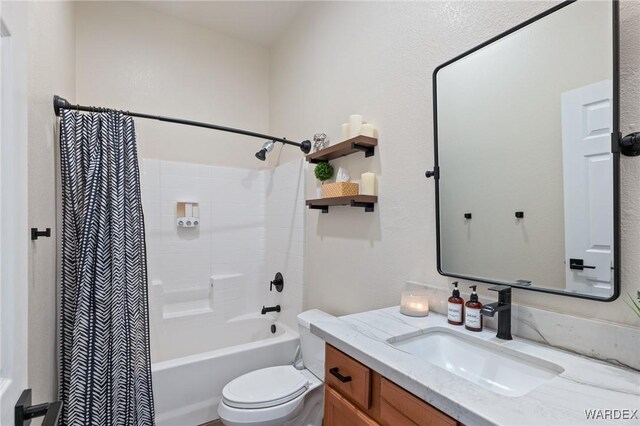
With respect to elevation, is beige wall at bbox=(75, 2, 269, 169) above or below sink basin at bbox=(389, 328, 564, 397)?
above

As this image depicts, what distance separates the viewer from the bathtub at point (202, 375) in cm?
181

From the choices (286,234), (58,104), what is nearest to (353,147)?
(286,234)

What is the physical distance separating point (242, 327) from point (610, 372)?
242 cm

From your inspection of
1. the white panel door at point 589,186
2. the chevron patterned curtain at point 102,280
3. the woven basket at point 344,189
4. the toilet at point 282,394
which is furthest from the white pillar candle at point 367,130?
the chevron patterned curtain at point 102,280

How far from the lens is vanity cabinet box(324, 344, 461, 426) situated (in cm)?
77

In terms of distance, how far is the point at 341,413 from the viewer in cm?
106

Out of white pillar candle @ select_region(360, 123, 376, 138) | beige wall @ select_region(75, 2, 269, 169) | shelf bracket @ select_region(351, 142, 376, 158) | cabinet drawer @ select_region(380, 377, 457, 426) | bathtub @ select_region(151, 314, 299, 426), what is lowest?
bathtub @ select_region(151, 314, 299, 426)

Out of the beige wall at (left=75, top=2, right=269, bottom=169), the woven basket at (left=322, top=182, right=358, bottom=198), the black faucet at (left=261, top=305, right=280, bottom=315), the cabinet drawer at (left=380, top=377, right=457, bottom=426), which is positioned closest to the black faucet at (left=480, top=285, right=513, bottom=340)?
the cabinet drawer at (left=380, top=377, right=457, bottom=426)

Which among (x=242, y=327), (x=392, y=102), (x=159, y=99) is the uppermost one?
(x=159, y=99)

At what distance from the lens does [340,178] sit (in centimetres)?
186

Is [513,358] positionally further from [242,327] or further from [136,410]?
[242,327]

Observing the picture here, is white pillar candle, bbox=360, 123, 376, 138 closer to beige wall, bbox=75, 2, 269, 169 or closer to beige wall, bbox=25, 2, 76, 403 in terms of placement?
beige wall, bbox=25, 2, 76, 403

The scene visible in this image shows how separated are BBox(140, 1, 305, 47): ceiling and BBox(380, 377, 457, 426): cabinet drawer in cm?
258

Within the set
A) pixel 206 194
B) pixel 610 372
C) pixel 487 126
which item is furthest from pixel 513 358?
pixel 206 194
